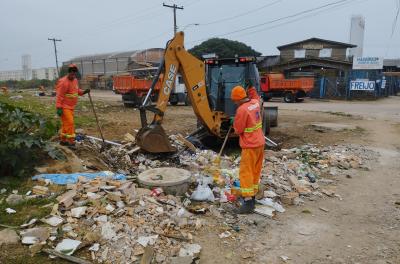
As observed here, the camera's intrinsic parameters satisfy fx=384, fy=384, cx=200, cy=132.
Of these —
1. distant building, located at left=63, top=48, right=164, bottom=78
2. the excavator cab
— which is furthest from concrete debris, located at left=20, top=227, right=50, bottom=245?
distant building, located at left=63, top=48, right=164, bottom=78

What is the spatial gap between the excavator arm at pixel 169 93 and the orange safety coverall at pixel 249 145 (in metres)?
2.26

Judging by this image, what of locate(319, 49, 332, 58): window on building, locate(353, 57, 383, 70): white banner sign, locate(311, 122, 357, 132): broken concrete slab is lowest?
locate(311, 122, 357, 132): broken concrete slab

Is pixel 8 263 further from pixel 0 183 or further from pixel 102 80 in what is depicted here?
pixel 102 80

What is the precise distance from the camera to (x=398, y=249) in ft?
14.3

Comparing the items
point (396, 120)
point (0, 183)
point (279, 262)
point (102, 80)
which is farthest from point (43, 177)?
point (102, 80)

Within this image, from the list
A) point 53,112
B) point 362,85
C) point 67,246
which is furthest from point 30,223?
point 362,85

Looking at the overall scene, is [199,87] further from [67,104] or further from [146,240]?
[146,240]

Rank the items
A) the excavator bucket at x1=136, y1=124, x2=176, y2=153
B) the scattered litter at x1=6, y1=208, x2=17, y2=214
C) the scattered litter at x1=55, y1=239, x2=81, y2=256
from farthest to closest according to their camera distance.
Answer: the excavator bucket at x1=136, y1=124, x2=176, y2=153 → the scattered litter at x1=6, y1=208, x2=17, y2=214 → the scattered litter at x1=55, y1=239, x2=81, y2=256

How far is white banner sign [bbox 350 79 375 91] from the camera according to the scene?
27.8 m

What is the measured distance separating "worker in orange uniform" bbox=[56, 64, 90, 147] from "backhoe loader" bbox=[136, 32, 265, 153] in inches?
54.4

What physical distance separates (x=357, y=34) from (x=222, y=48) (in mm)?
16400

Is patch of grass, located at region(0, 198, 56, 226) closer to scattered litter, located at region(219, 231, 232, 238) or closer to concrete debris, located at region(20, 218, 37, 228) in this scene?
concrete debris, located at region(20, 218, 37, 228)

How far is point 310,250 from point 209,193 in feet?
5.58

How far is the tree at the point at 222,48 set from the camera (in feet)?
163
